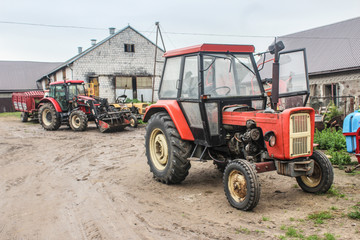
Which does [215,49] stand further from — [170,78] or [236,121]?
[236,121]

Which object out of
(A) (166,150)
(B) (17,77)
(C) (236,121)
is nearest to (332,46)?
(A) (166,150)

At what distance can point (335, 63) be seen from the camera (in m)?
15.6

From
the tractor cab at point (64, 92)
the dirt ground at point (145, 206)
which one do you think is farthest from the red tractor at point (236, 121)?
the tractor cab at point (64, 92)

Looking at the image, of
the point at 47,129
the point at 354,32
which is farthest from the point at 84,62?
the point at 354,32

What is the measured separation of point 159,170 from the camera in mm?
6074

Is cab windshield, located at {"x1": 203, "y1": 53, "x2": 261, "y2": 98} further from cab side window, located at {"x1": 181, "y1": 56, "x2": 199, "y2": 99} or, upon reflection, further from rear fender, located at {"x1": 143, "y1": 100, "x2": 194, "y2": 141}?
rear fender, located at {"x1": 143, "y1": 100, "x2": 194, "y2": 141}

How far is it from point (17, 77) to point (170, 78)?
3615 cm

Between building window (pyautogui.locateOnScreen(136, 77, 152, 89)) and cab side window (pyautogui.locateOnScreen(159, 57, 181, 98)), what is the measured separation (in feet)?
65.3

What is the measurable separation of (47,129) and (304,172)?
12.9 meters

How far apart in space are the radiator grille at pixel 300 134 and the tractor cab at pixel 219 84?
0.74 meters

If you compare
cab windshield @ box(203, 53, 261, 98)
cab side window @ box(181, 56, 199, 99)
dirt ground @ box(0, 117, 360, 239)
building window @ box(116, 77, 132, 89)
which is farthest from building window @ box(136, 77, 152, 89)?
cab windshield @ box(203, 53, 261, 98)

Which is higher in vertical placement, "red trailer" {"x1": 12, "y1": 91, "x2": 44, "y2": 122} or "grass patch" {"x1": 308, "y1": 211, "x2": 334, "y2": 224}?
"red trailer" {"x1": 12, "y1": 91, "x2": 44, "y2": 122}

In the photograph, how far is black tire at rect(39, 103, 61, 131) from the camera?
48.6 feet

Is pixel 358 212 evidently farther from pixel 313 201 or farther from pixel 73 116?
pixel 73 116
